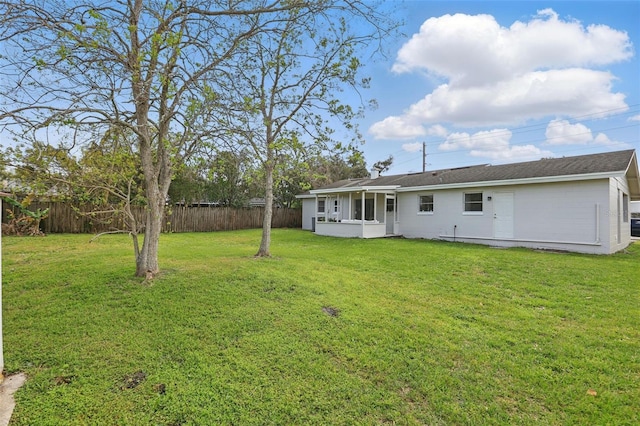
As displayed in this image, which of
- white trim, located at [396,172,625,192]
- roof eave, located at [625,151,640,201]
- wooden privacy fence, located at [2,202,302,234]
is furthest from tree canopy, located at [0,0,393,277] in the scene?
roof eave, located at [625,151,640,201]

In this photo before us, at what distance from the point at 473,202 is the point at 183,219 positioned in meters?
15.2

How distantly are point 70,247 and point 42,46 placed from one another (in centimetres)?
789

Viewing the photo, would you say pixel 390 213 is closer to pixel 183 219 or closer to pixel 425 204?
pixel 425 204

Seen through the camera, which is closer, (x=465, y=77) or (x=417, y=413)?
(x=417, y=413)

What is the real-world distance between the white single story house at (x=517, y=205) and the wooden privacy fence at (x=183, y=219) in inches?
265

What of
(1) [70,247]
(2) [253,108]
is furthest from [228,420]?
(1) [70,247]

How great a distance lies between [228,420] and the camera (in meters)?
2.60

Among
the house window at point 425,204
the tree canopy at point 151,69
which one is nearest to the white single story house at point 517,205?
the house window at point 425,204

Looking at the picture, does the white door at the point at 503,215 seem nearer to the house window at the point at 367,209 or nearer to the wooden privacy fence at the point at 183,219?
the house window at the point at 367,209

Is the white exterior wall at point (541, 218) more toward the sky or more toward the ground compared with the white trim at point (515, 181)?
more toward the ground

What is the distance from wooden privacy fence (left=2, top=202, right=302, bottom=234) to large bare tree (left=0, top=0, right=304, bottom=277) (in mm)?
4812

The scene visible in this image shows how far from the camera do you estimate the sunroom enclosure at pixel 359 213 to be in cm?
1550

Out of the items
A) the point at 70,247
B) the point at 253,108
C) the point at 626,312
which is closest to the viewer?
the point at 626,312

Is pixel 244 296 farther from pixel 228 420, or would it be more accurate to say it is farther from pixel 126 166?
pixel 126 166
